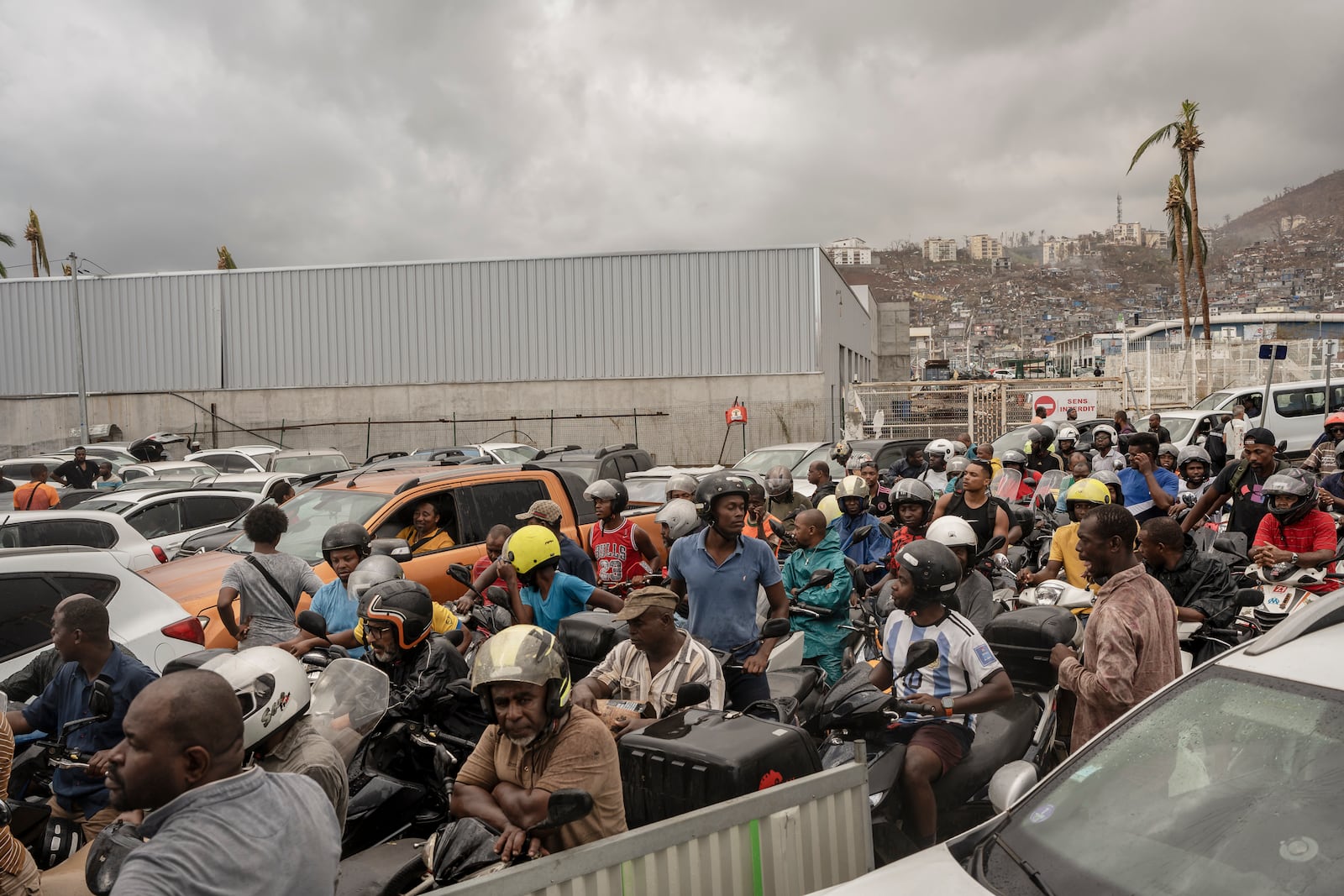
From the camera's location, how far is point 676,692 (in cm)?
427

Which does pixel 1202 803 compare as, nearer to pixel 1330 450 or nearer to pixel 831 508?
pixel 831 508

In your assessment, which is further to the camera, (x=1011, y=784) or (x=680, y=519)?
(x=680, y=519)

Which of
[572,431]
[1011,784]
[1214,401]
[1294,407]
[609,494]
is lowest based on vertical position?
[1011,784]

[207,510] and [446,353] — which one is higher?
[446,353]

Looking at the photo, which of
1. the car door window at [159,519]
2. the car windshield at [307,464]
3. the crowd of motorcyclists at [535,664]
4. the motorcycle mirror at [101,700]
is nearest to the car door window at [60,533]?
the car door window at [159,519]

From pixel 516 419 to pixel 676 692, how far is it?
31769mm

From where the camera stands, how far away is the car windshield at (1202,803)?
2.50 metres

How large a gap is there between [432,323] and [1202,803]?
35.6 metres

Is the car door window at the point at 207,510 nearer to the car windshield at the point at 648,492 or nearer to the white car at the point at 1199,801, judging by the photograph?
the car windshield at the point at 648,492

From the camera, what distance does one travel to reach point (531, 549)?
5.84 meters

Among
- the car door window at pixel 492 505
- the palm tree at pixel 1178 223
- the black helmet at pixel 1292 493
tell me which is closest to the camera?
the black helmet at pixel 1292 493

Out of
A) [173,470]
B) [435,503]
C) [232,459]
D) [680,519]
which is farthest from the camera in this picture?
[232,459]

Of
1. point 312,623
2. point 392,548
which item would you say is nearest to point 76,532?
point 392,548

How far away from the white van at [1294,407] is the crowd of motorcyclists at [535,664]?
16186 mm
